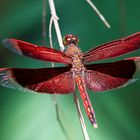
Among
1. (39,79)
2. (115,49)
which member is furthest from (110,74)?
(39,79)

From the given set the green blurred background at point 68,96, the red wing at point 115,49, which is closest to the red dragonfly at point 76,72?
the red wing at point 115,49

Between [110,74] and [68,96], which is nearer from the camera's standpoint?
[110,74]

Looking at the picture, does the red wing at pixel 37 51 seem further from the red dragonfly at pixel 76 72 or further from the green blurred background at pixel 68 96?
the green blurred background at pixel 68 96

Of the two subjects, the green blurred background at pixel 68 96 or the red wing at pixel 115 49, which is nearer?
the red wing at pixel 115 49

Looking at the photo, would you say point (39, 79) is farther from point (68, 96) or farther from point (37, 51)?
point (68, 96)

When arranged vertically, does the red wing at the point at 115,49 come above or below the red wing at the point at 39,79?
above
